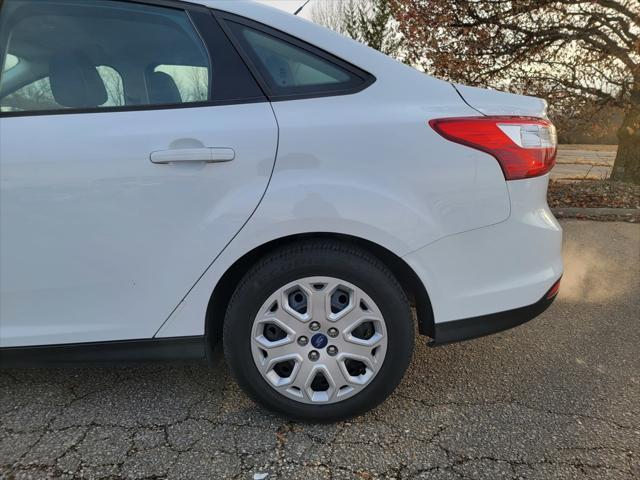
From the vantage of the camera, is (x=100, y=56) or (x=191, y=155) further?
(x=100, y=56)

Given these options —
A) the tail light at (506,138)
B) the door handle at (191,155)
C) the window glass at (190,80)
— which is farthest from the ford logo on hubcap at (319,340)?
the window glass at (190,80)

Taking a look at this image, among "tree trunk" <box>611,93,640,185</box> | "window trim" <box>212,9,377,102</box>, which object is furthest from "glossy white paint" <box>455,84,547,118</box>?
"tree trunk" <box>611,93,640,185</box>

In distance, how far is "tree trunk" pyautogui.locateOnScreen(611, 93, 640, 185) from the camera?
7598 millimetres

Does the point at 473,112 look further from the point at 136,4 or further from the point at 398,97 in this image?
the point at 136,4

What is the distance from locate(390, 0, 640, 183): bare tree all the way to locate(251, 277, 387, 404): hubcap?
5415 mm

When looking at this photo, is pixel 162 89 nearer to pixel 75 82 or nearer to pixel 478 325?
pixel 75 82

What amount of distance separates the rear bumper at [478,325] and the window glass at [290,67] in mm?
1064

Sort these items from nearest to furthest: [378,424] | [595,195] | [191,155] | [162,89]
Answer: [191,155] < [162,89] < [378,424] < [595,195]

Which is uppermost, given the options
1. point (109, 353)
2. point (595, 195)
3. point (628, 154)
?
point (109, 353)

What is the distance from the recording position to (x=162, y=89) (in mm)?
1910

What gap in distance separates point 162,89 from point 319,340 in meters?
1.19

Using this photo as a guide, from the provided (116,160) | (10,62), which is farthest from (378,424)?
(10,62)

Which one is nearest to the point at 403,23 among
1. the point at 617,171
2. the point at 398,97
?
the point at 617,171

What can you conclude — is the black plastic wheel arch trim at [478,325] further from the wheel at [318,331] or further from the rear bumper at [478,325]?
the wheel at [318,331]
